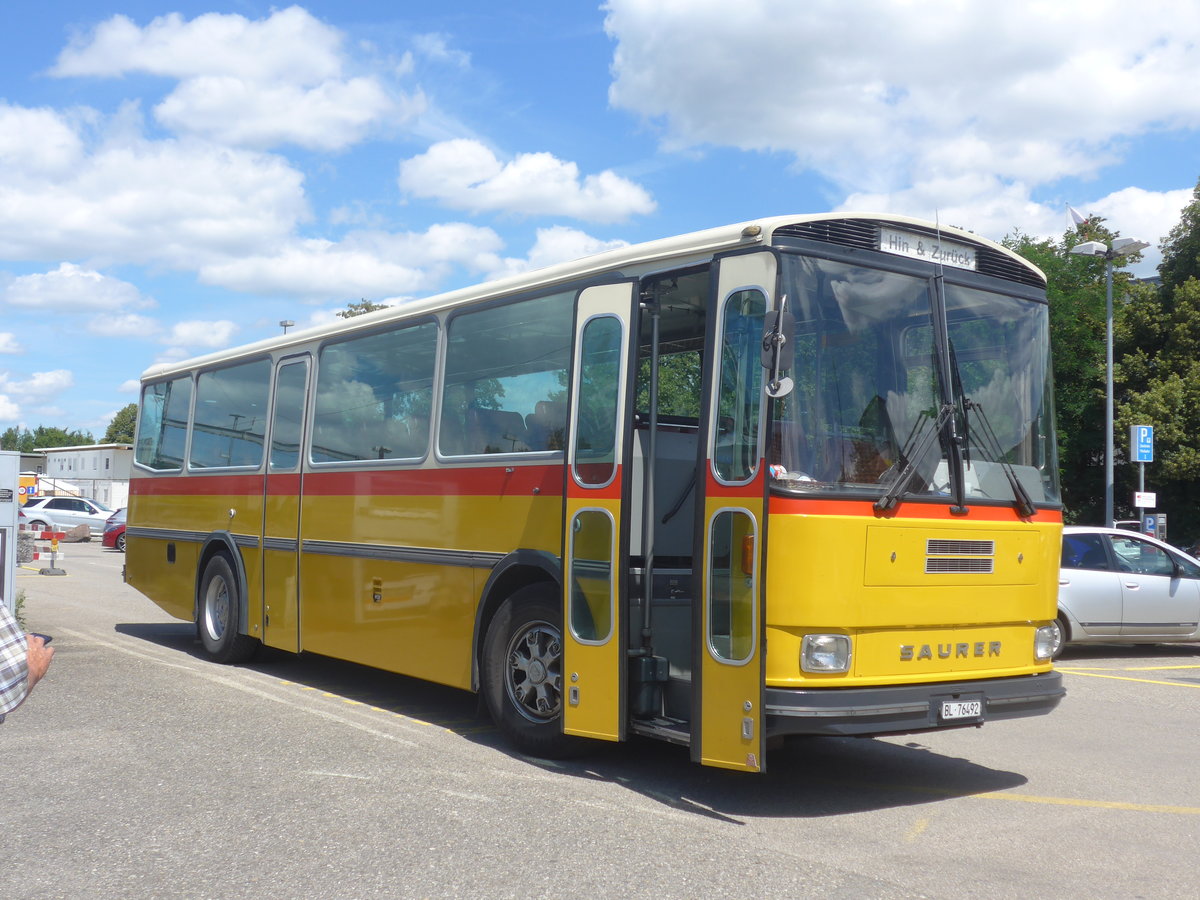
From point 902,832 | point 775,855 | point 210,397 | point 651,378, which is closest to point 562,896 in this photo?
point 775,855

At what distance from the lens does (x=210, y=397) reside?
515 inches

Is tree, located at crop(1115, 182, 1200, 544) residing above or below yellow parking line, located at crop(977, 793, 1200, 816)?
above

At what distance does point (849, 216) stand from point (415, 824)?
12.9 feet

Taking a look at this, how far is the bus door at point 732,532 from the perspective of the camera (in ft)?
20.4

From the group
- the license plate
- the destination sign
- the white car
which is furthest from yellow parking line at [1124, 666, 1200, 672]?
the white car

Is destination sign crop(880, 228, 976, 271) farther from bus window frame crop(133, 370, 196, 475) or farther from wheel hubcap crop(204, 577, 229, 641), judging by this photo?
bus window frame crop(133, 370, 196, 475)

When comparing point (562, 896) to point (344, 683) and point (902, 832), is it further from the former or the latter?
point (344, 683)

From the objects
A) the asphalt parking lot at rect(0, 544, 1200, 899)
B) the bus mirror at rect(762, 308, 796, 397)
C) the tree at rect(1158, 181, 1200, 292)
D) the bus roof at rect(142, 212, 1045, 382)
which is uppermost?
the tree at rect(1158, 181, 1200, 292)

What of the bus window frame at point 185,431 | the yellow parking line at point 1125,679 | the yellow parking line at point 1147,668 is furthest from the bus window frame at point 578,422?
the yellow parking line at point 1147,668

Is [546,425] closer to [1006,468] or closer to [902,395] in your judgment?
[902,395]

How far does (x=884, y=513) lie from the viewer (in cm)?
640

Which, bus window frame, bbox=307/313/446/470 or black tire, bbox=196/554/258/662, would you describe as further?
black tire, bbox=196/554/258/662

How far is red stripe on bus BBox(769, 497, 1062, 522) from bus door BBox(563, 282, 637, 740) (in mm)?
1175

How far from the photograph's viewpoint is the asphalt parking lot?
17.2 feet
